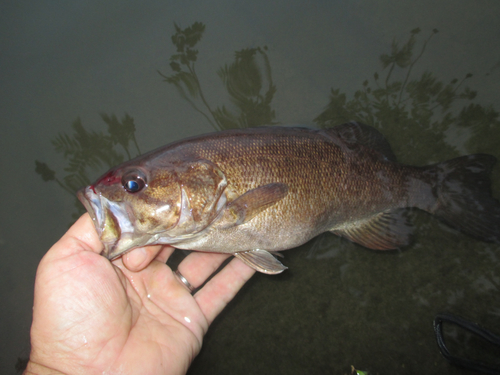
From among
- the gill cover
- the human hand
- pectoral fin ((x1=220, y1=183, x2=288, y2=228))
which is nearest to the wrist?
the human hand

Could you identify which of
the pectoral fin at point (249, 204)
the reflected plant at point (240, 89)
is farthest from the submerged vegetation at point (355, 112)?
the pectoral fin at point (249, 204)

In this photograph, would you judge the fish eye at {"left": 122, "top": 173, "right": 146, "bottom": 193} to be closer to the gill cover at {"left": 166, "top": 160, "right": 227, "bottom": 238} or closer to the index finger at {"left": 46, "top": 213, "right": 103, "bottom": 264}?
the gill cover at {"left": 166, "top": 160, "right": 227, "bottom": 238}

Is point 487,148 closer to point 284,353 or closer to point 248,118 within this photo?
point 248,118

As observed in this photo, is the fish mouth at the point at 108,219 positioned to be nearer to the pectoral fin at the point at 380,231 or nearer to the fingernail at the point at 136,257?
the fingernail at the point at 136,257

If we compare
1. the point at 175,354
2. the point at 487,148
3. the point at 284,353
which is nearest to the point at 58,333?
the point at 175,354

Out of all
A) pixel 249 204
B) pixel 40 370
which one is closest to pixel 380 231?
pixel 249 204
